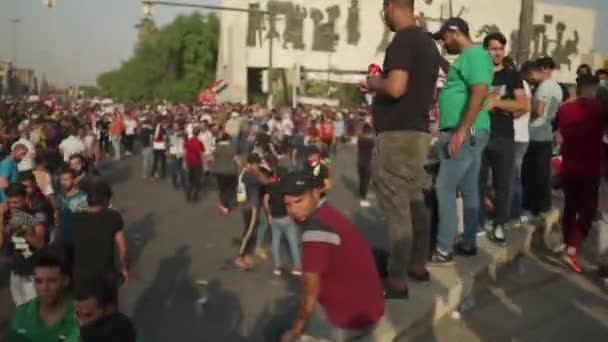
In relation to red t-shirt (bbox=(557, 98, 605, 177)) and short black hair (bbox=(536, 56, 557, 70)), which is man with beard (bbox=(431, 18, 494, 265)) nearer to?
red t-shirt (bbox=(557, 98, 605, 177))

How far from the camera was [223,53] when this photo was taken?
→ 5344cm

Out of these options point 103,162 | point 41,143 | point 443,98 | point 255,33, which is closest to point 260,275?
point 443,98

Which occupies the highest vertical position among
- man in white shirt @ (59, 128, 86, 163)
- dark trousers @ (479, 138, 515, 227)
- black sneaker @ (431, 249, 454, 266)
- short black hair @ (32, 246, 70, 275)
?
dark trousers @ (479, 138, 515, 227)

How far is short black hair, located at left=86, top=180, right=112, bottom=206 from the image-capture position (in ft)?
17.3

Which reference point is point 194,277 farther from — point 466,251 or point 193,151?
point 193,151

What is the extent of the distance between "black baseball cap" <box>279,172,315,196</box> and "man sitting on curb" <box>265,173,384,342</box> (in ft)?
Result: 0.44

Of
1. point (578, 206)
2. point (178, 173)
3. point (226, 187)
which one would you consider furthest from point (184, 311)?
point (178, 173)

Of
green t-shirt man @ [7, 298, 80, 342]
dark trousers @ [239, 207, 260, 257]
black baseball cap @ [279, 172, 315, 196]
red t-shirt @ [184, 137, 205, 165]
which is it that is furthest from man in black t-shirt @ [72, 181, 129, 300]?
red t-shirt @ [184, 137, 205, 165]

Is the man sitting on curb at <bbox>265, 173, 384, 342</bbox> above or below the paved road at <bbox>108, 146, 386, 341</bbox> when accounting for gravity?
above

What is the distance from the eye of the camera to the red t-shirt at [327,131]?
2583 centimetres

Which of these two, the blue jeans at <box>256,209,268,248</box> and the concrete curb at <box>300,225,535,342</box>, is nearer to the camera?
the concrete curb at <box>300,225,535,342</box>

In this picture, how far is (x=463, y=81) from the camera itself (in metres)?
4.68

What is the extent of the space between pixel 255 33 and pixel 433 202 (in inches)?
1874

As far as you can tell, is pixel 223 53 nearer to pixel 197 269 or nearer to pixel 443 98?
pixel 197 269
